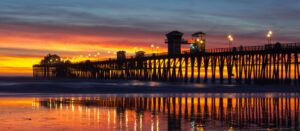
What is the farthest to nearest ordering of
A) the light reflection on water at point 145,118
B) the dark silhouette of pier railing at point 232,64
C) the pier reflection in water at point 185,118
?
the dark silhouette of pier railing at point 232,64, the pier reflection in water at point 185,118, the light reflection on water at point 145,118

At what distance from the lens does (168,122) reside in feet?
56.5

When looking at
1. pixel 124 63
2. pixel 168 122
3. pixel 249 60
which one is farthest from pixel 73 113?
pixel 124 63

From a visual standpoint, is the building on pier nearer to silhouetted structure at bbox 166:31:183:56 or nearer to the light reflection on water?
silhouetted structure at bbox 166:31:183:56

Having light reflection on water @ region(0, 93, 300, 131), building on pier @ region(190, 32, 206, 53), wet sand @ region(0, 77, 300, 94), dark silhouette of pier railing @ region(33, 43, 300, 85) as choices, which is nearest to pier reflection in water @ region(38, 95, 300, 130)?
light reflection on water @ region(0, 93, 300, 131)

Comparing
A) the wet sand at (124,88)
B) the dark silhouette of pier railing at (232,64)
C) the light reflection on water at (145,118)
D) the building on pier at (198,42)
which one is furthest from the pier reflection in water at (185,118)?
the building on pier at (198,42)

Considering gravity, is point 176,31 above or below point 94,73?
above

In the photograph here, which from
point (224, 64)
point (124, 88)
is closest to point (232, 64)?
point (224, 64)

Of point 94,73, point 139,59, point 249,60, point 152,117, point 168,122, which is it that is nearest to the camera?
point 168,122

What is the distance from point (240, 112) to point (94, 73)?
110075 millimetres

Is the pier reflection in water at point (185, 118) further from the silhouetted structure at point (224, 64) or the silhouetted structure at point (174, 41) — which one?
the silhouetted structure at point (174, 41)

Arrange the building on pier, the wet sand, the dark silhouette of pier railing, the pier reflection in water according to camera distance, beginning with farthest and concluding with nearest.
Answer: the building on pier → the dark silhouette of pier railing → the wet sand → the pier reflection in water

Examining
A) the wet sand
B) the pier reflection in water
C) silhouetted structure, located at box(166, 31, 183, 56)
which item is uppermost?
silhouetted structure, located at box(166, 31, 183, 56)

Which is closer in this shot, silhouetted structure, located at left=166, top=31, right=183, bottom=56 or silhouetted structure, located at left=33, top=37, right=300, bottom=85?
silhouetted structure, located at left=33, top=37, right=300, bottom=85

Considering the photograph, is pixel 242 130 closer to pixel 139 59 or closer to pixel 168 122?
pixel 168 122
